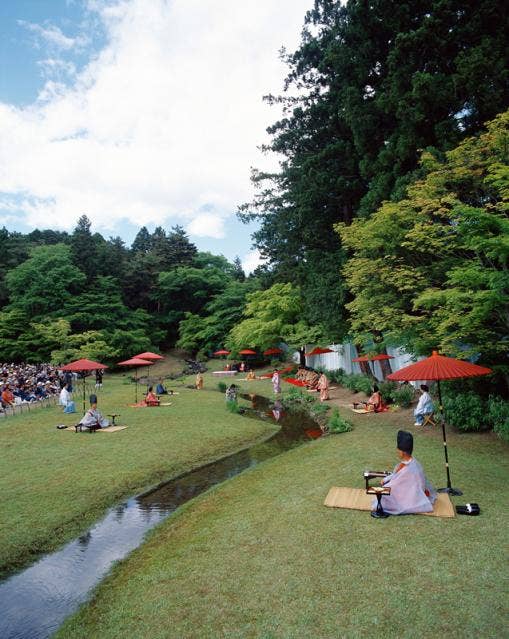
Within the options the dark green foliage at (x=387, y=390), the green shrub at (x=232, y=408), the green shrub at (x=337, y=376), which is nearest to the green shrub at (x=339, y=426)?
the dark green foliage at (x=387, y=390)

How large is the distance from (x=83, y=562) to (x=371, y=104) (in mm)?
17065

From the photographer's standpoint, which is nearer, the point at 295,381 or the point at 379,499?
the point at 379,499

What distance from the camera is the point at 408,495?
6.89m

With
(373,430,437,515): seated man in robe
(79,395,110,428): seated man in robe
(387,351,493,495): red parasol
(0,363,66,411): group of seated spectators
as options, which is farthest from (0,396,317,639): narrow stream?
(0,363,66,411): group of seated spectators

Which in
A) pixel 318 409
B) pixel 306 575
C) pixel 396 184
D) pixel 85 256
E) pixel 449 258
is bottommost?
pixel 306 575

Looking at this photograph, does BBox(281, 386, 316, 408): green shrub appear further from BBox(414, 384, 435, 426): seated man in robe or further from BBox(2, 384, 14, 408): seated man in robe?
BBox(2, 384, 14, 408): seated man in robe

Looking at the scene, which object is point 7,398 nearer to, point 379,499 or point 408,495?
point 379,499

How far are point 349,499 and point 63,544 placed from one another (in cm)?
483

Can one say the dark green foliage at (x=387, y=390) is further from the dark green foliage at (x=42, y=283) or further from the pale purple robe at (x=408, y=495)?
the dark green foliage at (x=42, y=283)

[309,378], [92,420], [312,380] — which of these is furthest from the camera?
[309,378]

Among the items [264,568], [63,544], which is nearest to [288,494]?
[264,568]

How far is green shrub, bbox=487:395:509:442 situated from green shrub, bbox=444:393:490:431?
0.22 meters

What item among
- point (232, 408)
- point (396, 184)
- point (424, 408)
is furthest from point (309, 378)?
point (396, 184)

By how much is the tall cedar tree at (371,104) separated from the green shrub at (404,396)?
15.2ft
